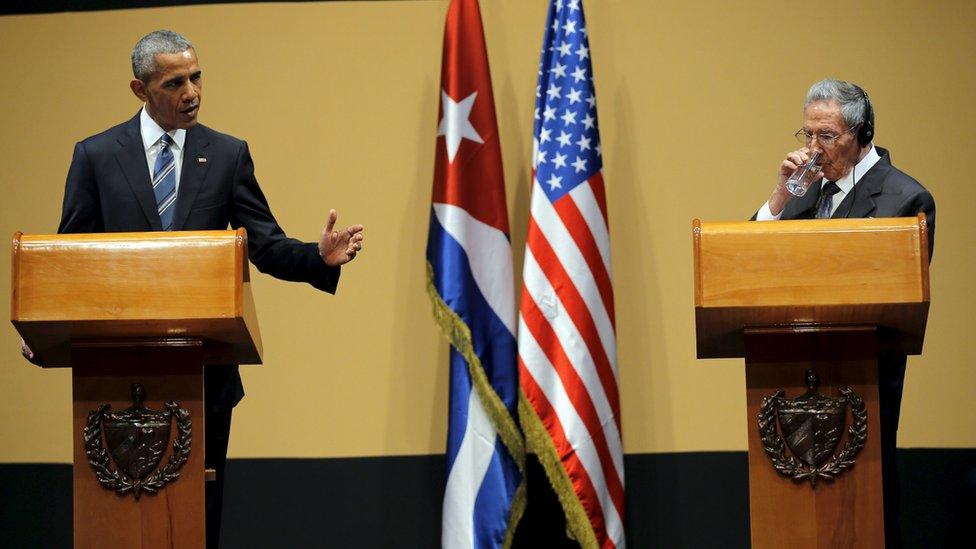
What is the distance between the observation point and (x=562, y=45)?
5.06 meters

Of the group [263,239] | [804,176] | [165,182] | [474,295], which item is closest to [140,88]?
[165,182]

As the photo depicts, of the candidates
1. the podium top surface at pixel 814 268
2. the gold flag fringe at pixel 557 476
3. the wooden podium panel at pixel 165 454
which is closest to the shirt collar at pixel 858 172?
the podium top surface at pixel 814 268

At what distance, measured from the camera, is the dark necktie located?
377cm

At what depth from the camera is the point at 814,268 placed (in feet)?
9.81

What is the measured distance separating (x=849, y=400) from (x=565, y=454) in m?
1.83

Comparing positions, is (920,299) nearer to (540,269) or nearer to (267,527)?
(540,269)

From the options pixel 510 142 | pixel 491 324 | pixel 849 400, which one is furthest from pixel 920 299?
pixel 510 142

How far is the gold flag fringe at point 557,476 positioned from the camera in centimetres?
477

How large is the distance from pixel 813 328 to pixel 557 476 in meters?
1.85

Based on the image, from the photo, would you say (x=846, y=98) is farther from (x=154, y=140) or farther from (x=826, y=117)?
(x=154, y=140)

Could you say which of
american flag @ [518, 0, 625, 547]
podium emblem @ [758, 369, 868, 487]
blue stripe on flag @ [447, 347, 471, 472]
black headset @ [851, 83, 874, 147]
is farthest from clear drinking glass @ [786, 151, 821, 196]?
blue stripe on flag @ [447, 347, 471, 472]

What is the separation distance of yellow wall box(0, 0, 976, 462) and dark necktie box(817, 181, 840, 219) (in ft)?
4.63

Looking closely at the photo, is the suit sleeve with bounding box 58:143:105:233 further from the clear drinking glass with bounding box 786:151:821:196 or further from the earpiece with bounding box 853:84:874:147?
the earpiece with bounding box 853:84:874:147

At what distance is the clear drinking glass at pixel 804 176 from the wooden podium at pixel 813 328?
60 cm
